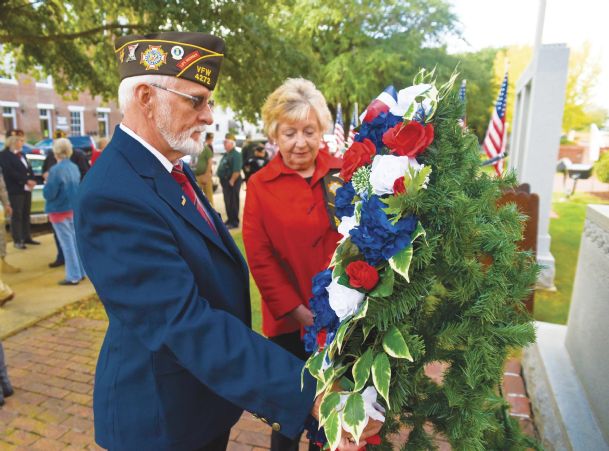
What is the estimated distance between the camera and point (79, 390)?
384 centimetres

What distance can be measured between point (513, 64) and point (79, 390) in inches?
1282

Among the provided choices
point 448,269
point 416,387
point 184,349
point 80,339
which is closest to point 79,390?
point 80,339

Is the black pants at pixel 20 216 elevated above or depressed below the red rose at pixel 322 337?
below

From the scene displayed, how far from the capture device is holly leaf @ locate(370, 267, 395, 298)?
137 centimetres

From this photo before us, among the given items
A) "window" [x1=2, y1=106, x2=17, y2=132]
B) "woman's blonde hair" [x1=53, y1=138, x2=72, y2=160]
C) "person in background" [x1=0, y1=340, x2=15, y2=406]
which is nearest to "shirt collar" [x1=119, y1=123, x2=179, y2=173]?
"person in background" [x1=0, y1=340, x2=15, y2=406]

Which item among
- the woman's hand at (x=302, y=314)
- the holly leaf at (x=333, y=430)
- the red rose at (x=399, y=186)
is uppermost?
the red rose at (x=399, y=186)

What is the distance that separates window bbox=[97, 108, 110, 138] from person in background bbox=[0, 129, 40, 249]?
90.7ft

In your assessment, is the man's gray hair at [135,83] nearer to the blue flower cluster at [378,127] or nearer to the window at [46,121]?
the blue flower cluster at [378,127]

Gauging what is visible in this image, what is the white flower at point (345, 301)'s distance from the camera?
1.40 metres

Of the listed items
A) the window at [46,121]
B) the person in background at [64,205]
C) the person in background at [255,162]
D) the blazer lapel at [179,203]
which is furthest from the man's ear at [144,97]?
the window at [46,121]

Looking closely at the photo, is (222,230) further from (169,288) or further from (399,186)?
(399,186)

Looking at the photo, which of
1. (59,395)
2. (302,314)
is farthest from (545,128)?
(59,395)

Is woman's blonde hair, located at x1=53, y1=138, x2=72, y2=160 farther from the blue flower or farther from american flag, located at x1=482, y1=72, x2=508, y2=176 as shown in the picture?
american flag, located at x1=482, y1=72, x2=508, y2=176

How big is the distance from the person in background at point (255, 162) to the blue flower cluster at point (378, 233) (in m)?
11.2
